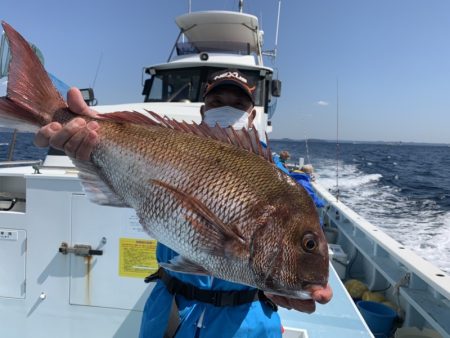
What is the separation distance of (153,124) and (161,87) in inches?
220

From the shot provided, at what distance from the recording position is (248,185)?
143 cm

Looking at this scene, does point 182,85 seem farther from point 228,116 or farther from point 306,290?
point 306,290

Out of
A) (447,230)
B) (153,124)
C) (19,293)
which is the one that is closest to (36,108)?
(153,124)

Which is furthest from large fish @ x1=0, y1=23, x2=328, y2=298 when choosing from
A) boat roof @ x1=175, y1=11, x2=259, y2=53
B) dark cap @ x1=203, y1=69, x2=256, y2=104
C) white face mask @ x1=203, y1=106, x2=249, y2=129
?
boat roof @ x1=175, y1=11, x2=259, y2=53

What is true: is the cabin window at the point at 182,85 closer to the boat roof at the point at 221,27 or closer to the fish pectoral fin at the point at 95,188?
the boat roof at the point at 221,27

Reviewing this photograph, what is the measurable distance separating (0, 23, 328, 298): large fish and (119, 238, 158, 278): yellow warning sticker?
5.09ft

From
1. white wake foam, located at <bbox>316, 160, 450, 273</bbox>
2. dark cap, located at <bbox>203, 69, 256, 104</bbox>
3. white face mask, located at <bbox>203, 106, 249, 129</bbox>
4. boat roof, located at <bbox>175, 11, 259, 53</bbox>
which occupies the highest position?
boat roof, located at <bbox>175, 11, 259, 53</bbox>

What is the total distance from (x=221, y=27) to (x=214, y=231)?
7.55 m

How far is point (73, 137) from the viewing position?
5.18 feet

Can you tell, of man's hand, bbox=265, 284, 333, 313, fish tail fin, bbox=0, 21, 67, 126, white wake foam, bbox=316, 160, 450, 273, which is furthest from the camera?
white wake foam, bbox=316, 160, 450, 273

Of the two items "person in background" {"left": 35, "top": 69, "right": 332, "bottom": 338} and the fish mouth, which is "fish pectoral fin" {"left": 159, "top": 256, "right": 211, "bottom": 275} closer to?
the fish mouth

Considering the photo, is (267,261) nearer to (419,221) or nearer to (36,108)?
(36,108)

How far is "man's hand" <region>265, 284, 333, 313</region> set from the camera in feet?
4.30

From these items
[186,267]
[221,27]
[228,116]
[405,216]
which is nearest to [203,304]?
[186,267]
